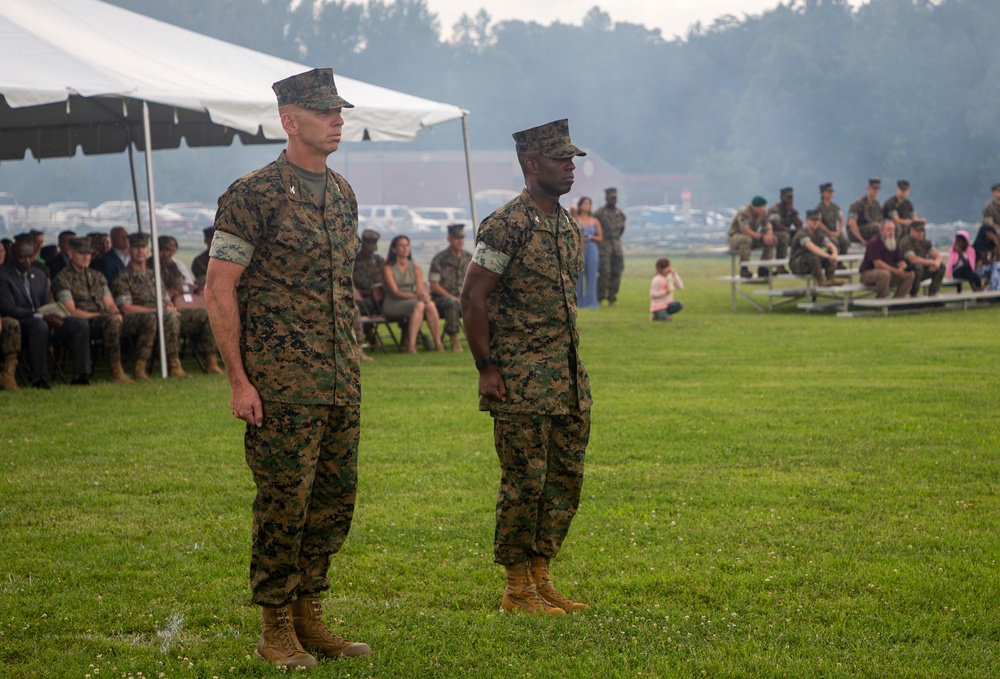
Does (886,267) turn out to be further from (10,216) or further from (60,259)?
(10,216)

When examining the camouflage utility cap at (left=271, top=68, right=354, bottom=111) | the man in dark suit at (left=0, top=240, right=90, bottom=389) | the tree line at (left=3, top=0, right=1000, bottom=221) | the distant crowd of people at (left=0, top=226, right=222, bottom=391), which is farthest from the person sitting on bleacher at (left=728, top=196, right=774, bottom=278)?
the tree line at (left=3, top=0, right=1000, bottom=221)

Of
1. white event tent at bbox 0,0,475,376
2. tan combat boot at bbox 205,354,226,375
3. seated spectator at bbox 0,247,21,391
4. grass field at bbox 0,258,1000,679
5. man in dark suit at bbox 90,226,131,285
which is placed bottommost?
grass field at bbox 0,258,1000,679

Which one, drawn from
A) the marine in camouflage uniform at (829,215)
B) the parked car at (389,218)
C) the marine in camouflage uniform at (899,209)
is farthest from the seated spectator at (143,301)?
the parked car at (389,218)

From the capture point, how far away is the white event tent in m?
11.3

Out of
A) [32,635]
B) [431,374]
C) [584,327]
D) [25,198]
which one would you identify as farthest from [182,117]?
[25,198]

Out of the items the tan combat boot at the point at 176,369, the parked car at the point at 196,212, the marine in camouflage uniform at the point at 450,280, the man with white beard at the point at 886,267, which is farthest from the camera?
the parked car at the point at 196,212

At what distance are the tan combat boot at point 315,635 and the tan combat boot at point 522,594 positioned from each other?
75 cm

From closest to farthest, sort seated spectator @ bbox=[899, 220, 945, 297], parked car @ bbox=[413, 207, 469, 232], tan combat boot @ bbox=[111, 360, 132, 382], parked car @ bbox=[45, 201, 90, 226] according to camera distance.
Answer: tan combat boot @ bbox=[111, 360, 132, 382]
seated spectator @ bbox=[899, 220, 945, 297]
parked car @ bbox=[45, 201, 90, 226]
parked car @ bbox=[413, 207, 469, 232]

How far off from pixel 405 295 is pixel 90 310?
381 cm

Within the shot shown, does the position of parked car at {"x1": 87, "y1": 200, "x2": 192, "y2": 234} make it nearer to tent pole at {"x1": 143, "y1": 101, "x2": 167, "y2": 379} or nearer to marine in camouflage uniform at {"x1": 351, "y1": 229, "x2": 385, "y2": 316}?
marine in camouflage uniform at {"x1": 351, "y1": 229, "x2": 385, "y2": 316}

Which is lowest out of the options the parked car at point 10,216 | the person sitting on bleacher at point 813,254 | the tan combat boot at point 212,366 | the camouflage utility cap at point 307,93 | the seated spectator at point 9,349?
the tan combat boot at point 212,366

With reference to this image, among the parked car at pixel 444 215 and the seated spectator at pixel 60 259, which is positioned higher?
the parked car at pixel 444 215

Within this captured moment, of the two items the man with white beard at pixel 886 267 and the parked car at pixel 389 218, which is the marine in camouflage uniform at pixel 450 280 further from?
the parked car at pixel 389 218

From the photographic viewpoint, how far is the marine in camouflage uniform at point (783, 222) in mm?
23391
